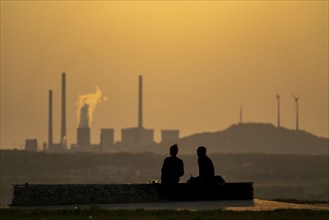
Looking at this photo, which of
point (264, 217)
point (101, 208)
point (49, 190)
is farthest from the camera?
point (49, 190)

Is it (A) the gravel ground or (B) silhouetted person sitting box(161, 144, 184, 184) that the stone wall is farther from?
(A) the gravel ground

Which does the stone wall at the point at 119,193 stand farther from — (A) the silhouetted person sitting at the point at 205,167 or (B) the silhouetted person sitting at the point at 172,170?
(A) the silhouetted person sitting at the point at 205,167

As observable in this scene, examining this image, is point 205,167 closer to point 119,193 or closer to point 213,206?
point 119,193

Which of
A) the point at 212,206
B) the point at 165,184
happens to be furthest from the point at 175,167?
the point at 212,206

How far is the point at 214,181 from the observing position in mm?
37719

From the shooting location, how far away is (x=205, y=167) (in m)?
37.4

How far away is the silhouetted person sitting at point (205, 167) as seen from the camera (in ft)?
122

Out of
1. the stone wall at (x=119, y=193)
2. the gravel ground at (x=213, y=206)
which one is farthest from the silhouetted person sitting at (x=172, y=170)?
the gravel ground at (x=213, y=206)

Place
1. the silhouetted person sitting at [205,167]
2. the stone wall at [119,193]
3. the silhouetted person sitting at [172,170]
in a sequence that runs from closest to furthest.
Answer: the stone wall at [119,193]
the silhouetted person sitting at [172,170]
the silhouetted person sitting at [205,167]

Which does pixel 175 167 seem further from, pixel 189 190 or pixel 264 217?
pixel 264 217

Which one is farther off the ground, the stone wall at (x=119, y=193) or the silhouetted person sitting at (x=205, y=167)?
the silhouetted person sitting at (x=205, y=167)

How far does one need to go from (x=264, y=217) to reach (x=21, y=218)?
5.99 meters

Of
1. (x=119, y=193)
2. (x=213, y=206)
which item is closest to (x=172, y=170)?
(x=119, y=193)

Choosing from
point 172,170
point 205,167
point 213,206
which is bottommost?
point 213,206
